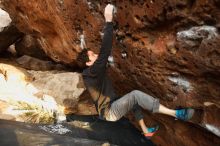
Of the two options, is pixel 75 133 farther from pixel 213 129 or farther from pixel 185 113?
pixel 213 129

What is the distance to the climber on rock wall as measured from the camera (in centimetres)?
472

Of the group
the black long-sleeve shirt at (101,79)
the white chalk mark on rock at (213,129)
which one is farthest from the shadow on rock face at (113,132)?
the white chalk mark on rock at (213,129)

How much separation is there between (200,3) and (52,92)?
4485mm

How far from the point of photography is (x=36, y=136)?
5.43 meters

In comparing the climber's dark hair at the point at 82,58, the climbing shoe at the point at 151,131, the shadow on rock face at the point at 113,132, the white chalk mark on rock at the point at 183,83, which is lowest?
the shadow on rock face at the point at 113,132

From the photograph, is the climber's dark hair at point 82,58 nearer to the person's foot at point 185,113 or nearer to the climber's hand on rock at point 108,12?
the climber's hand on rock at point 108,12

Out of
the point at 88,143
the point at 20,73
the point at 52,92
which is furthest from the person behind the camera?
the point at 20,73

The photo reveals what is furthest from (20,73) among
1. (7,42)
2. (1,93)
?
(7,42)

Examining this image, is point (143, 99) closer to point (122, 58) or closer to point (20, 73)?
point (122, 58)

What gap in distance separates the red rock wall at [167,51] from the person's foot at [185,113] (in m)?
0.09

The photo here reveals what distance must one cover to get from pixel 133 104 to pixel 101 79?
57 cm

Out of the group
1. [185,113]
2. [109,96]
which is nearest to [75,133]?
[109,96]

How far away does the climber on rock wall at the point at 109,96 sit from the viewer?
472 centimetres

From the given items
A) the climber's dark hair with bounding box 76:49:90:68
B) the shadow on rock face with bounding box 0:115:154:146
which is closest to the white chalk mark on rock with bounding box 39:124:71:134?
the shadow on rock face with bounding box 0:115:154:146
